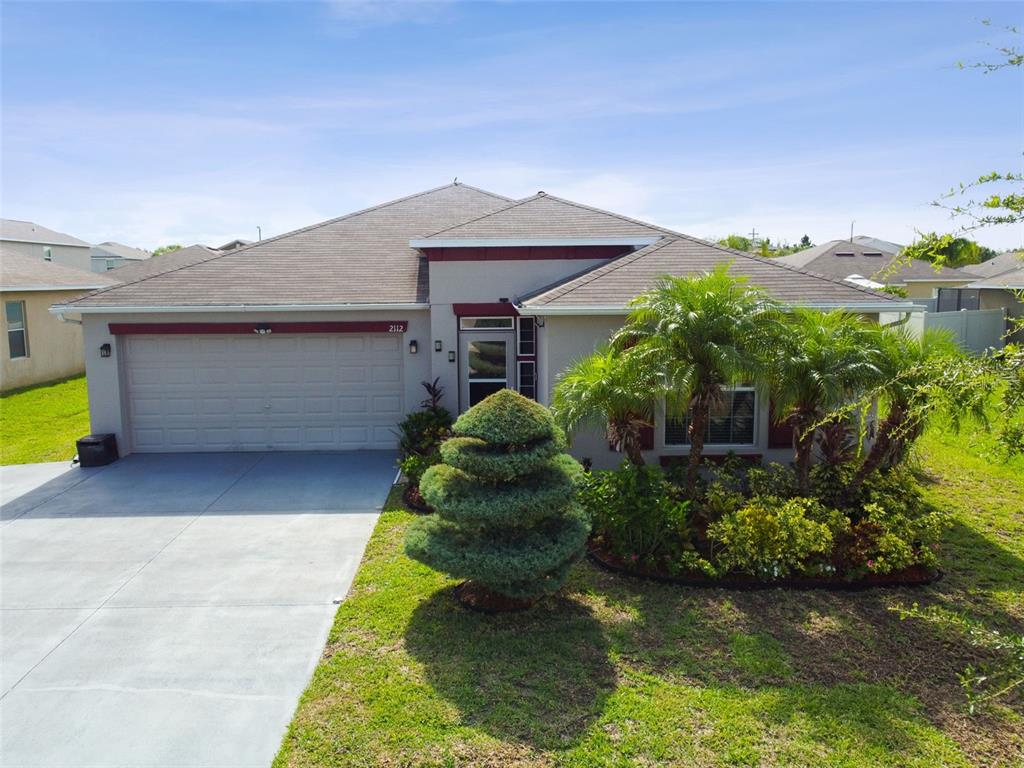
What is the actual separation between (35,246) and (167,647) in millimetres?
35841

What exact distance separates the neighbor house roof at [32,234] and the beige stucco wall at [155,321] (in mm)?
24881

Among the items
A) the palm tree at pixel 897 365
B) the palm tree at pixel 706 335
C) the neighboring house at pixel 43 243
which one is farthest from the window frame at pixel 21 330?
the palm tree at pixel 897 365

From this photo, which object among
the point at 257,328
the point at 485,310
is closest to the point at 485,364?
the point at 485,310

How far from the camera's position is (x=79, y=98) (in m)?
13.3

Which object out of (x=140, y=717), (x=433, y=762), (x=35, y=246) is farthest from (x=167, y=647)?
(x=35, y=246)

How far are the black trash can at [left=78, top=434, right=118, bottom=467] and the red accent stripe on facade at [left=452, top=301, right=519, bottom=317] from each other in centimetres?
697

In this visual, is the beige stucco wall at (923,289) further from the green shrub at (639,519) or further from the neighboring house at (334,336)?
the green shrub at (639,519)

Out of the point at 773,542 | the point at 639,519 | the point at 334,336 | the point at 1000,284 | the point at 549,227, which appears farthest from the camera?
the point at 1000,284

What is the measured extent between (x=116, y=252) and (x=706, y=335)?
54073mm

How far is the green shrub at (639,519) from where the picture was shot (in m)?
8.09

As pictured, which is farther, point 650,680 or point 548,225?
point 548,225

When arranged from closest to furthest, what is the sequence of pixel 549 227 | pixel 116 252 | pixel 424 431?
pixel 424 431
pixel 549 227
pixel 116 252

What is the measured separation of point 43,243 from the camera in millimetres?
35031

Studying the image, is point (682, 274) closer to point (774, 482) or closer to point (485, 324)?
point (774, 482)
